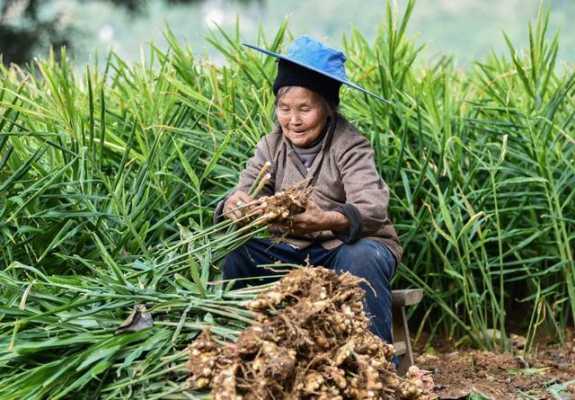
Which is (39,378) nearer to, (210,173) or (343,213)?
(343,213)

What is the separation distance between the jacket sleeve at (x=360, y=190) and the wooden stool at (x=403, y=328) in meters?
0.48

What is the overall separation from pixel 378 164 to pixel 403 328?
0.82 m

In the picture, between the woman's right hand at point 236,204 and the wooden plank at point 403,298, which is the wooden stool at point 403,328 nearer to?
the wooden plank at point 403,298

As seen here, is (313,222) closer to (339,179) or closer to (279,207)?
(279,207)

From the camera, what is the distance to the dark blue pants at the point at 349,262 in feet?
13.3

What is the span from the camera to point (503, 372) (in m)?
4.91

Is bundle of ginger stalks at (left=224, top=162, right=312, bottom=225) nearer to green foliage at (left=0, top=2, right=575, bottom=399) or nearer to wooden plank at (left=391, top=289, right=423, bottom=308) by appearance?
green foliage at (left=0, top=2, right=575, bottom=399)

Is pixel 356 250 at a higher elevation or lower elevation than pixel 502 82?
lower

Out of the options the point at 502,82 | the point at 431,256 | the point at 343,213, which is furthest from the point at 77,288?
the point at 502,82

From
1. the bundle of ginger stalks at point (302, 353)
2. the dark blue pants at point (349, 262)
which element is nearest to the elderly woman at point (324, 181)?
the dark blue pants at point (349, 262)

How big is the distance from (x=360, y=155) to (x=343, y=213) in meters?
0.32

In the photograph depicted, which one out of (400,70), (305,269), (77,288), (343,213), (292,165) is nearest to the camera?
(305,269)

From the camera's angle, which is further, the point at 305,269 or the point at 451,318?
the point at 451,318

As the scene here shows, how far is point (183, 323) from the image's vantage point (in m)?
3.29
